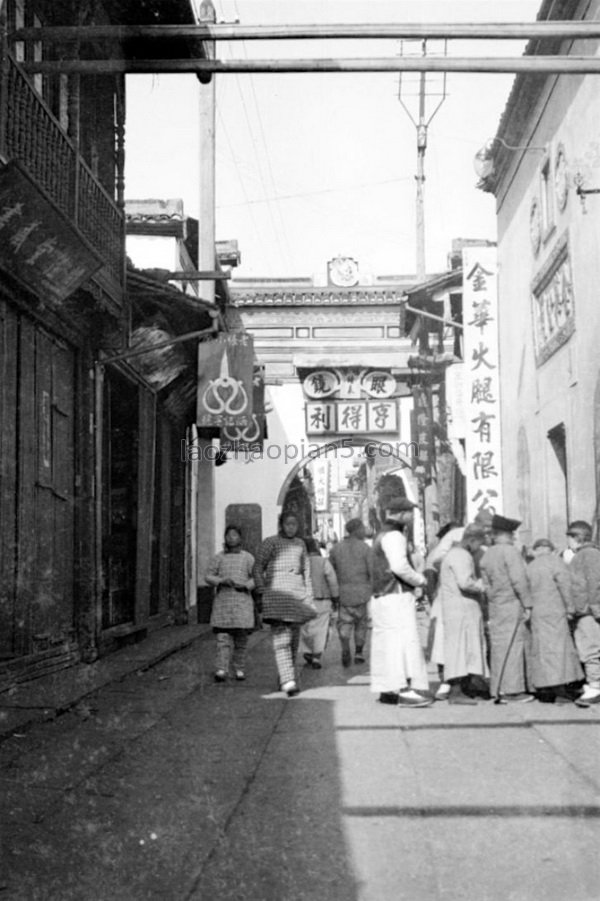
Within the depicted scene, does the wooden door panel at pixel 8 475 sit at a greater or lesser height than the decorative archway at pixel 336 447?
lesser

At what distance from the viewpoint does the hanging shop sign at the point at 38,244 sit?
7.61 m

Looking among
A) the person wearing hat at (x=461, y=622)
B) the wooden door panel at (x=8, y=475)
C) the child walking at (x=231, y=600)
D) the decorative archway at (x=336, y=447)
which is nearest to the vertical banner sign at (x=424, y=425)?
the decorative archway at (x=336, y=447)

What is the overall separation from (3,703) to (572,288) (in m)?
8.64

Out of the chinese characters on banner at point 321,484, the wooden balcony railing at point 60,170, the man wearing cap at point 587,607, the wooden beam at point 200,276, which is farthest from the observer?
the chinese characters on banner at point 321,484

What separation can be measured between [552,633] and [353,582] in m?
3.88

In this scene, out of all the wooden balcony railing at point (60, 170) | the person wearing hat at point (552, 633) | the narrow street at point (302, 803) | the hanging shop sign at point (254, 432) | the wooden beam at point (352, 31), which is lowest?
the narrow street at point (302, 803)

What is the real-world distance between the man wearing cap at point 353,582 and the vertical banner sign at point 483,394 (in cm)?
508

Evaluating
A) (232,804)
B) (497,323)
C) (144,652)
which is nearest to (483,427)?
(497,323)

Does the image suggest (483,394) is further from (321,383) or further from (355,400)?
(321,383)

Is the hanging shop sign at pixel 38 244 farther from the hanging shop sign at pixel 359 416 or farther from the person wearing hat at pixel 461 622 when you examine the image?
the hanging shop sign at pixel 359 416

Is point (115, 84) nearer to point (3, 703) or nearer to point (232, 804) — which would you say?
point (3, 703)

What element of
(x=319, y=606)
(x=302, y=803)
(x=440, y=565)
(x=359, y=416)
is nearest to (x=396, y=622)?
(x=440, y=565)

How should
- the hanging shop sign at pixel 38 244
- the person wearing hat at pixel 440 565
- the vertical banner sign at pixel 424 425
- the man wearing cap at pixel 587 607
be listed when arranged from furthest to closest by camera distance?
1. the vertical banner sign at pixel 424 425
2. the person wearing hat at pixel 440 565
3. the man wearing cap at pixel 587 607
4. the hanging shop sign at pixel 38 244

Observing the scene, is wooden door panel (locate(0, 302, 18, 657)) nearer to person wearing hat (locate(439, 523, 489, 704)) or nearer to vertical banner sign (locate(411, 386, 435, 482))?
person wearing hat (locate(439, 523, 489, 704))
